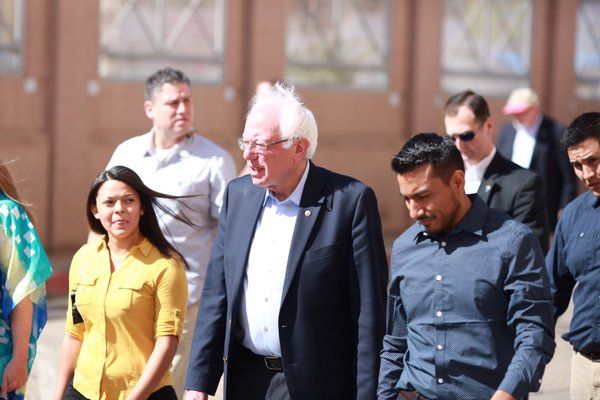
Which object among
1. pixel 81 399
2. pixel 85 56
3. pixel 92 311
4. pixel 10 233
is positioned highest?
pixel 85 56

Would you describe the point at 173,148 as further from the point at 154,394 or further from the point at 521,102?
the point at 521,102

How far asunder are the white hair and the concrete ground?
3761 mm

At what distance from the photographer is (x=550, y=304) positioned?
4.17 m

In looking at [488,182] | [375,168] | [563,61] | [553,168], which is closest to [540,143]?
[553,168]

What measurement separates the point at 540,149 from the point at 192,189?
3903 mm

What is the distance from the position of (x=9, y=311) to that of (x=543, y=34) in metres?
14.4

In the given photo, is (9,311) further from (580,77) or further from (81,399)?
(580,77)

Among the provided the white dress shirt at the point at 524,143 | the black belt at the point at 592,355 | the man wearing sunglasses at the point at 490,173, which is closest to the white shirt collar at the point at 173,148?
the man wearing sunglasses at the point at 490,173

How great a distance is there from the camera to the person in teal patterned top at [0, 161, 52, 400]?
5.05 m

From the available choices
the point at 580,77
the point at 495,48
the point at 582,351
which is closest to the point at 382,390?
the point at 582,351

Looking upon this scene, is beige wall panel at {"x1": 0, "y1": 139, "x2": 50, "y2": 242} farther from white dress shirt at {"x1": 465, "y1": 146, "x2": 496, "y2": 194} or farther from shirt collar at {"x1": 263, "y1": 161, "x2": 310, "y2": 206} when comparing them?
shirt collar at {"x1": 263, "y1": 161, "x2": 310, "y2": 206}

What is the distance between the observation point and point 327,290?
484cm

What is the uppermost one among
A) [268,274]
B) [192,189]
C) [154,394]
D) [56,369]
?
[192,189]

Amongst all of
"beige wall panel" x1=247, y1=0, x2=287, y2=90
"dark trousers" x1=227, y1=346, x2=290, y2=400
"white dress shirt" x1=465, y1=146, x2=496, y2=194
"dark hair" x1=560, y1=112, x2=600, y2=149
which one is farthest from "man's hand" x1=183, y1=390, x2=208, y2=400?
"beige wall panel" x1=247, y1=0, x2=287, y2=90
